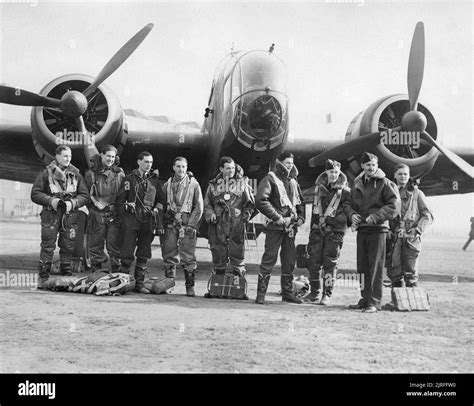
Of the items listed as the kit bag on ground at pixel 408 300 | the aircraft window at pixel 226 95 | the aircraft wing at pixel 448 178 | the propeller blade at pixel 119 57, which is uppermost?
the propeller blade at pixel 119 57

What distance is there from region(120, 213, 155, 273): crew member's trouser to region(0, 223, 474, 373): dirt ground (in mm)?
640

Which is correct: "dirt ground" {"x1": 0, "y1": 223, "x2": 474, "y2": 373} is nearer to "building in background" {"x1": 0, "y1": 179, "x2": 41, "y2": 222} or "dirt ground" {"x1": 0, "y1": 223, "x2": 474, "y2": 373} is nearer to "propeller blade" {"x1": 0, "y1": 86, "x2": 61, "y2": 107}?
"propeller blade" {"x1": 0, "y1": 86, "x2": 61, "y2": 107}

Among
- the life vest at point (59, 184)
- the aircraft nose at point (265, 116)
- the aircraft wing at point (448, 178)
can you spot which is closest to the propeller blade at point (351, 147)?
the aircraft nose at point (265, 116)

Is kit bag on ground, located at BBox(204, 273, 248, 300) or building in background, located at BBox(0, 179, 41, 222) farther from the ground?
building in background, located at BBox(0, 179, 41, 222)

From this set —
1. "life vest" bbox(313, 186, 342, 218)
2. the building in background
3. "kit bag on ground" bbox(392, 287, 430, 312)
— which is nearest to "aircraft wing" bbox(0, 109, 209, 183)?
"life vest" bbox(313, 186, 342, 218)

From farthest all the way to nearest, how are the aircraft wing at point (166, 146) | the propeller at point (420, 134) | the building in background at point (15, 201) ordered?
the building in background at point (15, 201) < the aircraft wing at point (166, 146) < the propeller at point (420, 134)

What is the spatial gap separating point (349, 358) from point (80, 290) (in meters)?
4.41

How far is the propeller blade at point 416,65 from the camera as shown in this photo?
10.7 m

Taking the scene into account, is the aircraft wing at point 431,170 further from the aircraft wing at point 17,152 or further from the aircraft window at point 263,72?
the aircraft wing at point 17,152

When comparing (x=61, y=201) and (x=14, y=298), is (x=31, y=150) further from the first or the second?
(x=14, y=298)

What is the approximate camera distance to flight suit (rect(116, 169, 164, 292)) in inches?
303

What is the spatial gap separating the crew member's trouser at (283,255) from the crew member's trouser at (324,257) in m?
0.34
